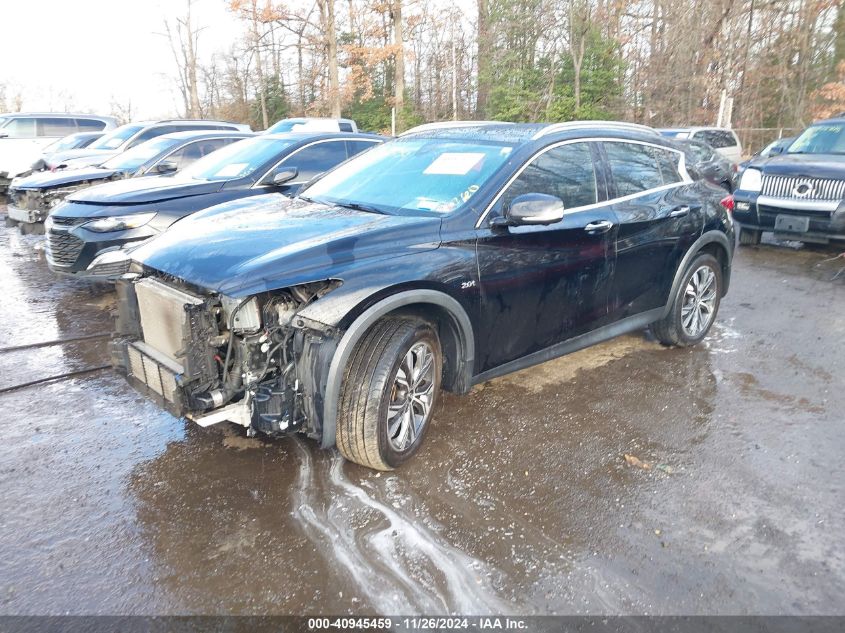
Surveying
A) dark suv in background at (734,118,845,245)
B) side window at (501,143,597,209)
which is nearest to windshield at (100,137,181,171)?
side window at (501,143,597,209)

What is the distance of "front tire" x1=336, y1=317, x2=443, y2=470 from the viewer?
3207 millimetres

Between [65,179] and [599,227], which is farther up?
[65,179]

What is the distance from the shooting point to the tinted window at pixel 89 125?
17.4m

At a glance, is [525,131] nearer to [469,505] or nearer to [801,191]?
[469,505]

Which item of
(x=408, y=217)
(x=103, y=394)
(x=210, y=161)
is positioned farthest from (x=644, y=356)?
(x=210, y=161)

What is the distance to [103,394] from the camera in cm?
452

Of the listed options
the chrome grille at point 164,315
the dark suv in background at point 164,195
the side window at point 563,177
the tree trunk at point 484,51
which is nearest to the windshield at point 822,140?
the side window at point 563,177

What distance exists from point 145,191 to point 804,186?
8.33 meters

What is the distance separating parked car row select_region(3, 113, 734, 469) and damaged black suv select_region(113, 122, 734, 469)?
11mm

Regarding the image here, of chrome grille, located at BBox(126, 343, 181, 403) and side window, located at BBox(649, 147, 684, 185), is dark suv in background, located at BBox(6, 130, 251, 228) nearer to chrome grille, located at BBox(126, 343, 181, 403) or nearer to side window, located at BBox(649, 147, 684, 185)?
chrome grille, located at BBox(126, 343, 181, 403)

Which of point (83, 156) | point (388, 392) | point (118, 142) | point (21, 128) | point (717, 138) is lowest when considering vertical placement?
point (388, 392)

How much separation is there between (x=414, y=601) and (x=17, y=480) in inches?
90.9

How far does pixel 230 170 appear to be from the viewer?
718cm

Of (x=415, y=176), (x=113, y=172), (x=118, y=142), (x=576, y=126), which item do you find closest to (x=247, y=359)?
(x=415, y=176)
